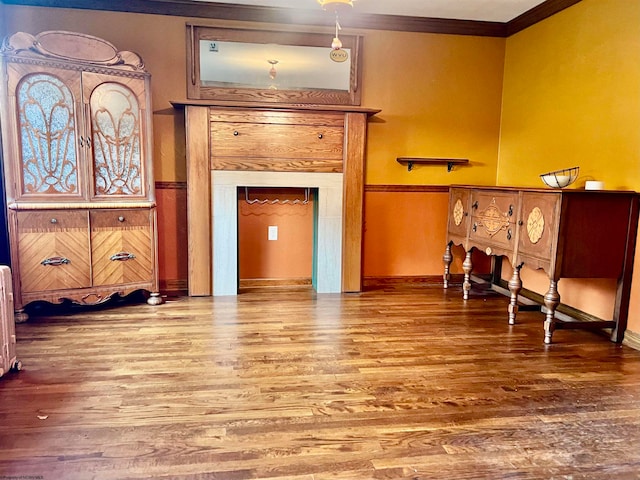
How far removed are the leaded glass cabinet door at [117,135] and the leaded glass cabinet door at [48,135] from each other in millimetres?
108

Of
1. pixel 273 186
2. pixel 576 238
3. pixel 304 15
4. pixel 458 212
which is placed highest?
pixel 304 15

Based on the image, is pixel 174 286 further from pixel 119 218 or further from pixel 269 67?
pixel 269 67

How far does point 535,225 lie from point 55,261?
130 inches

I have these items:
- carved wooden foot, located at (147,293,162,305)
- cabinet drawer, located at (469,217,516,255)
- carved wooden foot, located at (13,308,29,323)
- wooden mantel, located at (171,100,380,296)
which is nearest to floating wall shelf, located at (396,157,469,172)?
wooden mantel, located at (171,100,380,296)

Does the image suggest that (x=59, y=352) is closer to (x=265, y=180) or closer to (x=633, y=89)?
(x=265, y=180)

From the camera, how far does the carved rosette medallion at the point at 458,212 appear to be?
161 inches

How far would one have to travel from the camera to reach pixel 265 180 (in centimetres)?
406

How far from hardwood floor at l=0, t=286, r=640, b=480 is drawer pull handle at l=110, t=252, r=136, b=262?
1.33 feet

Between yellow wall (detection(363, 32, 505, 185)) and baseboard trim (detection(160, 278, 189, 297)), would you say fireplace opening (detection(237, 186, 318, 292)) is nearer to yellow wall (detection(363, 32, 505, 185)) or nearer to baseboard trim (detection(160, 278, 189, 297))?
baseboard trim (detection(160, 278, 189, 297))

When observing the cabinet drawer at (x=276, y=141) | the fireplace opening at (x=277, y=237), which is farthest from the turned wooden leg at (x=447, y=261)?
the cabinet drawer at (x=276, y=141)

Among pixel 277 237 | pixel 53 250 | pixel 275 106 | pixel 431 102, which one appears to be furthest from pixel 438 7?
pixel 53 250

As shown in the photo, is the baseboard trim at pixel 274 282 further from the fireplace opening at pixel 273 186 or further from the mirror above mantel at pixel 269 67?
the mirror above mantel at pixel 269 67

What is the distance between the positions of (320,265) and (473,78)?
7.43 ft

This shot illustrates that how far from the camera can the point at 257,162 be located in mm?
4020
